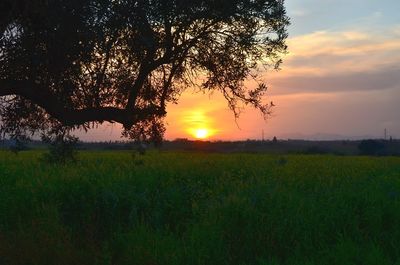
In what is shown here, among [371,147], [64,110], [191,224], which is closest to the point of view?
[191,224]

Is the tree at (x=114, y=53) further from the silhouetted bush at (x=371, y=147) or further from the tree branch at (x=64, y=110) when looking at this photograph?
the silhouetted bush at (x=371, y=147)

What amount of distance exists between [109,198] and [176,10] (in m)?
4.53

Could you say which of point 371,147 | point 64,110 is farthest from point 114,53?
point 371,147

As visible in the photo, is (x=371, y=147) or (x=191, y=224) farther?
(x=371, y=147)

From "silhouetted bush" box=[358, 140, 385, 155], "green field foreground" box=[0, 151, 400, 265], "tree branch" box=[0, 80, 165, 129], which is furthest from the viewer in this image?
"silhouetted bush" box=[358, 140, 385, 155]

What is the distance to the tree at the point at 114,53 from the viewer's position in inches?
472

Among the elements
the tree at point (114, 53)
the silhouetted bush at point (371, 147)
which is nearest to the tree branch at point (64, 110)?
the tree at point (114, 53)

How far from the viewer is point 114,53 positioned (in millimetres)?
13125

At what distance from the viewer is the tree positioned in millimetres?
12000

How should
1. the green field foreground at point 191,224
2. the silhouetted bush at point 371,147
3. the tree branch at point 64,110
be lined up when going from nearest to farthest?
the green field foreground at point 191,224 → the tree branch at point 64,110 → the silhouetted bush at point 371,147

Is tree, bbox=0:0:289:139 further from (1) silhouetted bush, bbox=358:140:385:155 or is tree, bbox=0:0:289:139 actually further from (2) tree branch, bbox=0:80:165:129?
(1) silhouetted bush, bbox=358:140:385:155

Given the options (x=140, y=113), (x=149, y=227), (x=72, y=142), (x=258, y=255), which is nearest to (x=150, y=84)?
(x=140, y=113)

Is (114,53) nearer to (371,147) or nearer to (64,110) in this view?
(64,110)

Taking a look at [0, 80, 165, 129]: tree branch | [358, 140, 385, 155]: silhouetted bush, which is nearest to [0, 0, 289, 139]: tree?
[0, 80, 165, 129]: tree branch
